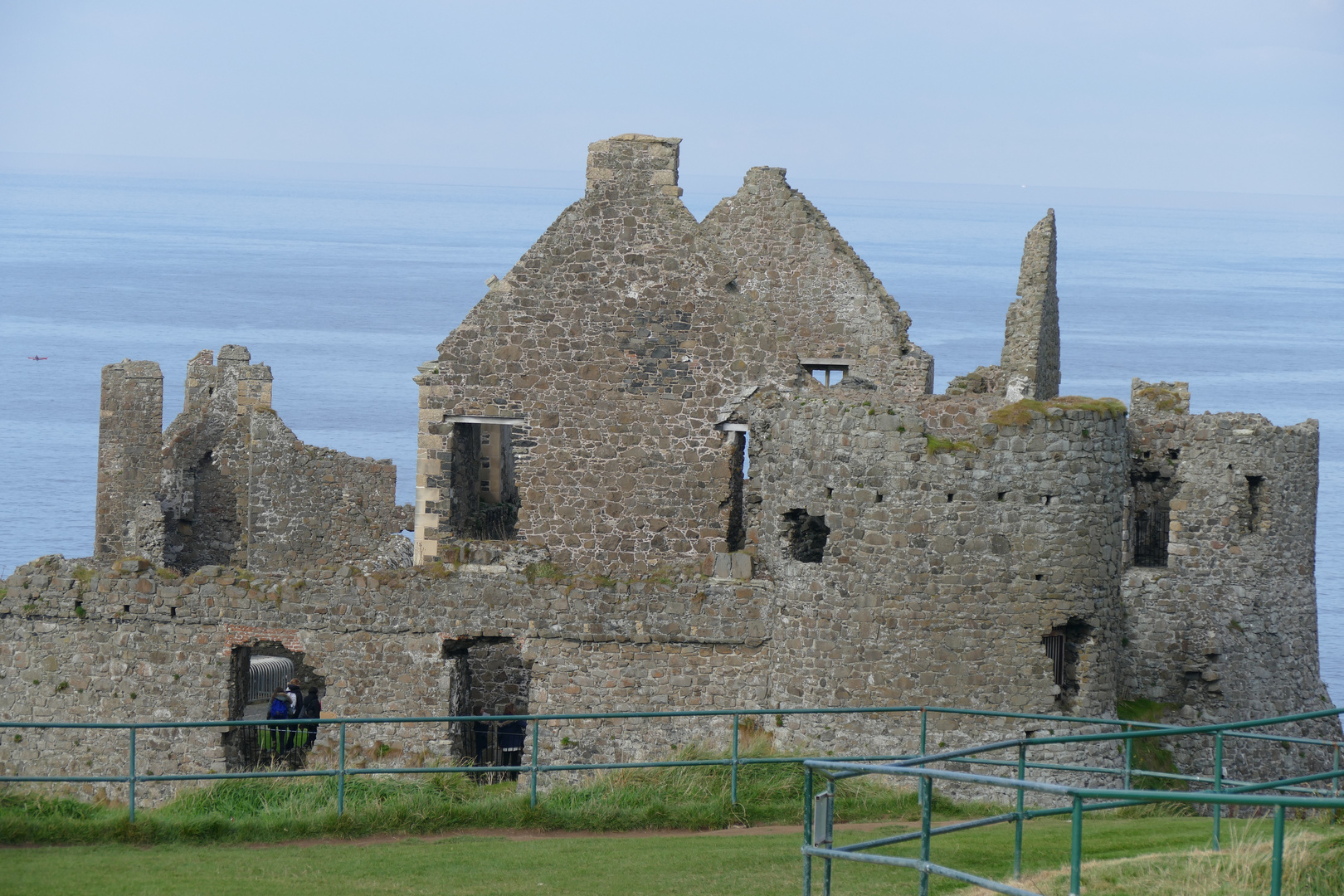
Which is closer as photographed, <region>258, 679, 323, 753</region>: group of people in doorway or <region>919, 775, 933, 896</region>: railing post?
<region>919, 775, 933, 896</region>: railing post

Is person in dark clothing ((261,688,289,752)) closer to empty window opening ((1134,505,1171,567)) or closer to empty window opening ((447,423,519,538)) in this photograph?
empty window opening ((447,423,519,538))

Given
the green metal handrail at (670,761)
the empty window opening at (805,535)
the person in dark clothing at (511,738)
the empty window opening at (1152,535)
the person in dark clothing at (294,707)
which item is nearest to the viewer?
the green metal handrail at (670,761)

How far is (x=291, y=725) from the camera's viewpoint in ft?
83.2

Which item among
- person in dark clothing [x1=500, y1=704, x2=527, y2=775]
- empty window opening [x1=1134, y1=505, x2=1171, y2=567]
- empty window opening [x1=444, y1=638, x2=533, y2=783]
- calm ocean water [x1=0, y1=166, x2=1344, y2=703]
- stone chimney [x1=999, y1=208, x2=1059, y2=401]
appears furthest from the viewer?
calm ocean water [x1=0, y1=166, x2=1344, y2=703]

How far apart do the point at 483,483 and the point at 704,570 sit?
19.8ft

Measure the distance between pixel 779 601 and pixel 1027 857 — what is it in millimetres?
5829

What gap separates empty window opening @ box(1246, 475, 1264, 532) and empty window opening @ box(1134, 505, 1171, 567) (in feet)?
3.22

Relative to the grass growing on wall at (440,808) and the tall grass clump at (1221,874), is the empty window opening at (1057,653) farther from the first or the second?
the tall grass clump at (1221,874)

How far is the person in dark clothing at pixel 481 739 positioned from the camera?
2478cm

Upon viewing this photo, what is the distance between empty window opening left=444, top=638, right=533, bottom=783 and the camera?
24.5 meters

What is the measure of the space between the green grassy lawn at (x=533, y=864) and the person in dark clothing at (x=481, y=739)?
598 centimetres

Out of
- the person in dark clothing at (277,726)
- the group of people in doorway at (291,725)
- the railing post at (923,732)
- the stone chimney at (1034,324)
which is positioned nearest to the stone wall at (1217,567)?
the railing post at (923,732)

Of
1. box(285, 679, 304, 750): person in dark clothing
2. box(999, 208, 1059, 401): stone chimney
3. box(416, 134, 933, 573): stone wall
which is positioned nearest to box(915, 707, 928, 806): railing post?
box(416, 134, 933, 573): stone wall

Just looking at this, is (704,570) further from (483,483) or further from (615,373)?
(483,483)
